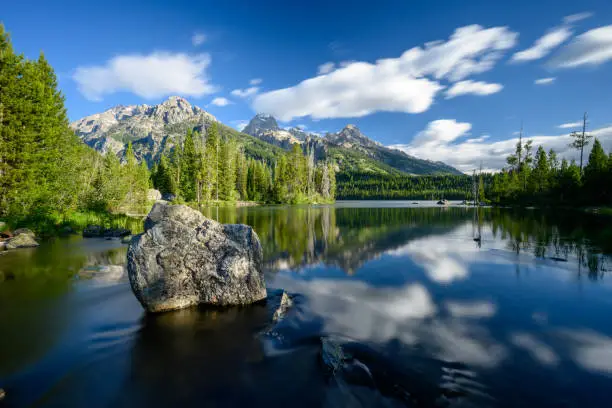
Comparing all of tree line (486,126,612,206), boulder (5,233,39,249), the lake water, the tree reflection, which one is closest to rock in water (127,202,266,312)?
the lake water

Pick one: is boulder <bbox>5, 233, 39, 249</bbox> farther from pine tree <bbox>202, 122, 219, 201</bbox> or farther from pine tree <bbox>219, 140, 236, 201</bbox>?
pine tree <bbox>219, 140, 236, 201</bbox>

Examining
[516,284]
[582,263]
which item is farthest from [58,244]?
[582,263]

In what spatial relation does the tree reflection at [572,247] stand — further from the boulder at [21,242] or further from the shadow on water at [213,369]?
the boulder at [21,242]

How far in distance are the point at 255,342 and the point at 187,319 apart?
2794mm

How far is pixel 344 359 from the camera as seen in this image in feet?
21.4

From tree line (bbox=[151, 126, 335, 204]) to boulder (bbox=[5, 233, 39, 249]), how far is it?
5834 centimetres

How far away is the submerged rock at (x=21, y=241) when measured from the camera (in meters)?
19.4

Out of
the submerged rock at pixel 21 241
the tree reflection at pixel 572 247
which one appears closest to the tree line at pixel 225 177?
the submerged rock at pixel 21 241

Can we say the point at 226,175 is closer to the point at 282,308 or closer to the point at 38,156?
the point at 38,156

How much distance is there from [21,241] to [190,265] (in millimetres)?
19438

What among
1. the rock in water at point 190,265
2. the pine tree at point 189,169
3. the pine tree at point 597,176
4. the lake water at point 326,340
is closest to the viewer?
the lake water at point 326,340

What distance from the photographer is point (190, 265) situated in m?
9.80

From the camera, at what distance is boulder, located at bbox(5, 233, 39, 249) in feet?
63.5

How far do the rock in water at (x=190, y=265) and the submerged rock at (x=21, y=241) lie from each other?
17130 millimetres
